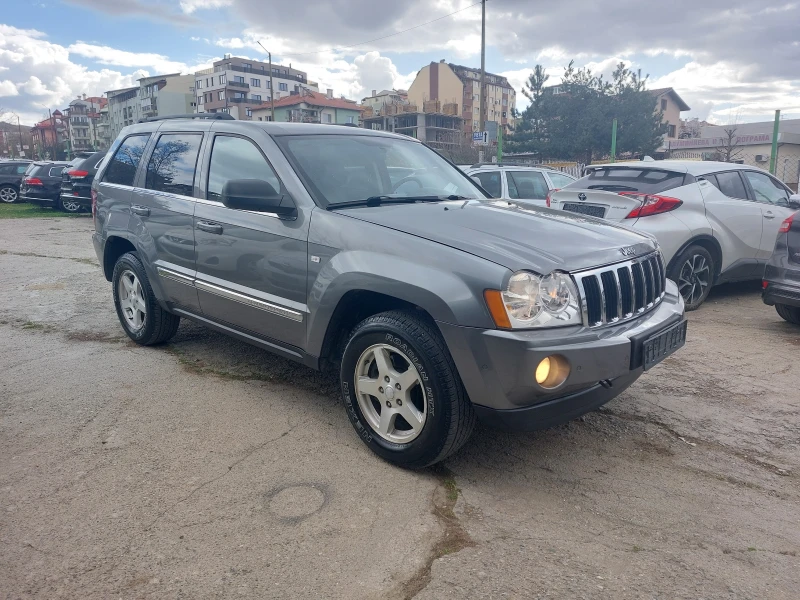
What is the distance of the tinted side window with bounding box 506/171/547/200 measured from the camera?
32.5 feet

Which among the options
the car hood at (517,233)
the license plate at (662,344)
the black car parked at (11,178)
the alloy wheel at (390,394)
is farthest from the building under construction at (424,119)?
the alloy wheel at (390,394)

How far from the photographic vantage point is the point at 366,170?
4.12 metres

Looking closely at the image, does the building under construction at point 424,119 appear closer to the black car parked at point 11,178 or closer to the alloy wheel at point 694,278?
the black car parked at point 11,178

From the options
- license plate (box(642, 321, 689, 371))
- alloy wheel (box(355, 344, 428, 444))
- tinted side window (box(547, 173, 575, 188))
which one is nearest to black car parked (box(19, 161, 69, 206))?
tinted side window (box(547, 173, 575, 188))

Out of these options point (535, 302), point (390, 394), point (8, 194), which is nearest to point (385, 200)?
point (390, 394)

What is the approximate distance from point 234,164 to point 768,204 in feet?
19.4

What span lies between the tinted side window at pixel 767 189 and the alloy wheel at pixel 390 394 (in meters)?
5.67

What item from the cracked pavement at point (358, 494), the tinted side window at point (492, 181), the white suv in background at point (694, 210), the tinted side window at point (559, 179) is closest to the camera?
the cracked pavement at point (358, 494)

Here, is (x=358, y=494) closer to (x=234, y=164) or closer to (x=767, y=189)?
(x=234, y=164)

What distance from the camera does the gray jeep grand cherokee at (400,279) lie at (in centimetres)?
289

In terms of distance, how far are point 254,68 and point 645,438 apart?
9916 centimetres

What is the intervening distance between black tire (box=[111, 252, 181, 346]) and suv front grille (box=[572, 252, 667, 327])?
3500mm

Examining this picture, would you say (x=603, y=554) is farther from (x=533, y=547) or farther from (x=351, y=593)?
(x=351, y=593)

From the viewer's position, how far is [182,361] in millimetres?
5078
